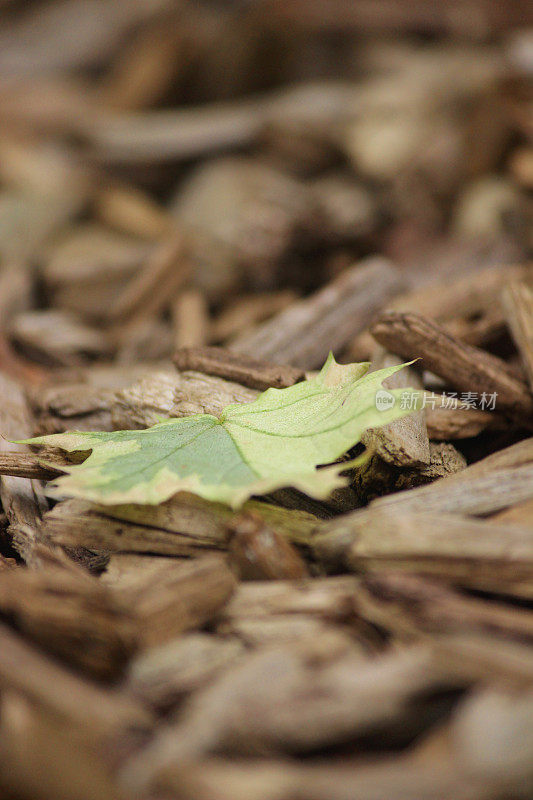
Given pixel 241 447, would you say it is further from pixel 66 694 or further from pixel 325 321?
pixel 325 321

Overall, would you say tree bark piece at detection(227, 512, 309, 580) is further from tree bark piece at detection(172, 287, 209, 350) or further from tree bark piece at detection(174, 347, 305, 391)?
tree bark piece at detection(172, 287, 209, 350)

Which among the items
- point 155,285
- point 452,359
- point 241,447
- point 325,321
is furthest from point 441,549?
point 155,285

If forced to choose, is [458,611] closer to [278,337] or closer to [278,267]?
[278,337]

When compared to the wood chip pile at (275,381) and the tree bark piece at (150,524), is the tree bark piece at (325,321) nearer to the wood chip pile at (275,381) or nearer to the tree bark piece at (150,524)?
the wood chip pile at (275,381)

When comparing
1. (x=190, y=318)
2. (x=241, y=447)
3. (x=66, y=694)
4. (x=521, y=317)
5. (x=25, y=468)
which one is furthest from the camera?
(x=190, y=318)

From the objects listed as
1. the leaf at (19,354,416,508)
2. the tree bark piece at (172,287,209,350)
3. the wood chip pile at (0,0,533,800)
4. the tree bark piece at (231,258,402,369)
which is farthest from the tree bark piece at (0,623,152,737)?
the tree bark piece at (172,287,209,350)
